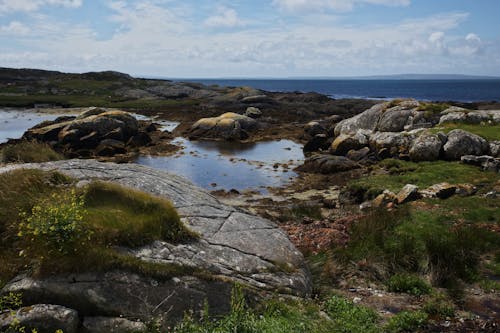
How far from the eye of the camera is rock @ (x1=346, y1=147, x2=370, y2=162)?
3722cm

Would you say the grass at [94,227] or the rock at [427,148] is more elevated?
the grass at [94,227]

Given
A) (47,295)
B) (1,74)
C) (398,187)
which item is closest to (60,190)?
(47,295)

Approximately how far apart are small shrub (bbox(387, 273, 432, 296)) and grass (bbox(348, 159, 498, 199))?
41.2 ft

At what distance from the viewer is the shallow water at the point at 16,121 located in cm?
5006

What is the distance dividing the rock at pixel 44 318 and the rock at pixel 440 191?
19349 millimetres

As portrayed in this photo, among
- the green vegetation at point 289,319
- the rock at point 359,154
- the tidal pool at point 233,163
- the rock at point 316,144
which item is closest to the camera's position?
the green vegetation at point 289,319

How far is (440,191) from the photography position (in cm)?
2184

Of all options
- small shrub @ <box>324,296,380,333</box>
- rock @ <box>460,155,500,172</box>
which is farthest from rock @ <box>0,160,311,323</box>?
rock @ <box>460,155,500,172</box>

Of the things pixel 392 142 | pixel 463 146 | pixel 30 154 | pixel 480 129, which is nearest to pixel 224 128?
pixel 392 142

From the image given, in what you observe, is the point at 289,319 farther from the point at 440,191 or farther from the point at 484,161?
the point at 484,161

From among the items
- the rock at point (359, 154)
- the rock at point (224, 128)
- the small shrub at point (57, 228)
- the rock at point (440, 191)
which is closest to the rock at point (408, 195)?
the rock at point (440, 191)

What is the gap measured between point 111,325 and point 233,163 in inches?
1246

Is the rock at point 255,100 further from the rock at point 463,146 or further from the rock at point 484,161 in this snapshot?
the rock at point 484,161

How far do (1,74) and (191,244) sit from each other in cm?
16034
